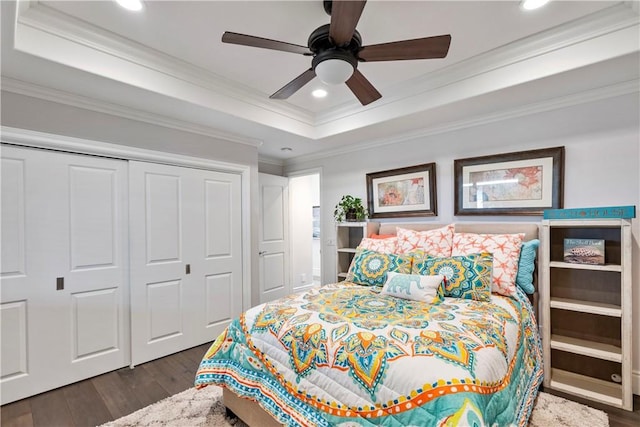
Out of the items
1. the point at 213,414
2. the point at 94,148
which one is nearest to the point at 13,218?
the point at 94,148

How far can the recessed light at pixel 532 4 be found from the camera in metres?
1.83

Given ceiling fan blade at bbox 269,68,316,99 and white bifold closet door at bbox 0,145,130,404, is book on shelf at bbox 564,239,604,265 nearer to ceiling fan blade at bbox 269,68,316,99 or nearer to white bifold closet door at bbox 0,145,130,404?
ceiling fan blade at bbox 269,68,316,99

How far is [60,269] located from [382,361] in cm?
267

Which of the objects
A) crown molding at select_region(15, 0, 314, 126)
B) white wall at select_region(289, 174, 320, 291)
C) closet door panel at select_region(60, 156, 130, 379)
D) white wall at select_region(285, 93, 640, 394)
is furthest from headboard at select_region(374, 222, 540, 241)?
closet door panel at select_region(60, 156, 130, 379)

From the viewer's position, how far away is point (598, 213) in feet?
7.03

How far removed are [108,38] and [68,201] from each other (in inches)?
52.9

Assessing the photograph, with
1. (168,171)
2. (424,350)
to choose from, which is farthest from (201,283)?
(424,350)

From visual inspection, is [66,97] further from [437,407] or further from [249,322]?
[437,407]

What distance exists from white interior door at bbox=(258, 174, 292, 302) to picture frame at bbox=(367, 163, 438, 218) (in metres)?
1.57

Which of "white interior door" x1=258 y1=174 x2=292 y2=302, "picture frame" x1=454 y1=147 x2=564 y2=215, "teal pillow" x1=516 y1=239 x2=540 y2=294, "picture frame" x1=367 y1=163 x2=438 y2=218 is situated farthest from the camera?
"white interior door" x1=258 y1=174 x2=292 y2=302

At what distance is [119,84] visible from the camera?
2.32 metres

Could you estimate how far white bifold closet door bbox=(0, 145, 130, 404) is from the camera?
2289mm

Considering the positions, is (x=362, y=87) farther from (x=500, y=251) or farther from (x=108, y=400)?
(x=108, y=400)

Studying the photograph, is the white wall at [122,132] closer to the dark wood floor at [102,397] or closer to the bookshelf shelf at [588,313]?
the dark wood floor at [102,397]
